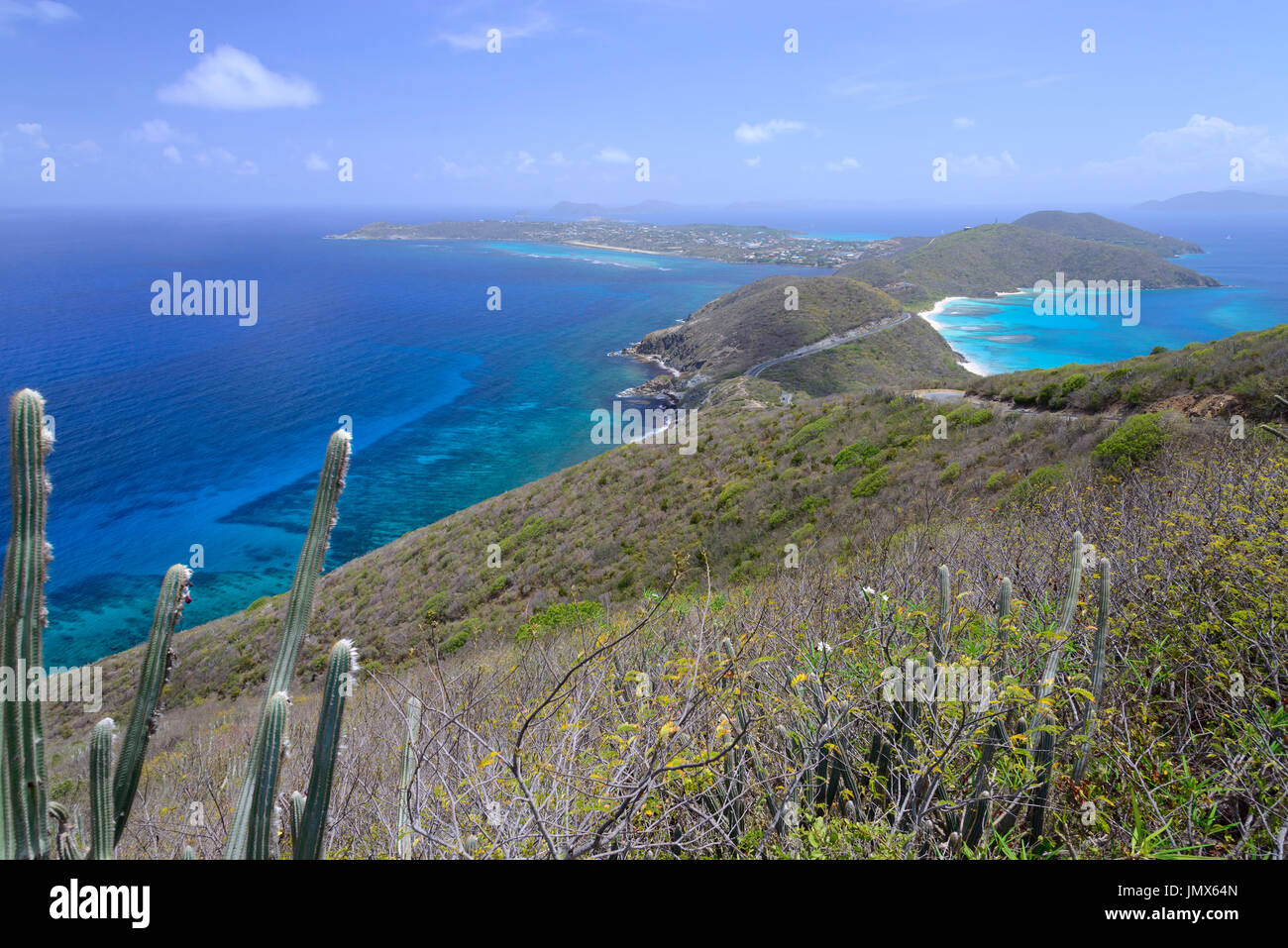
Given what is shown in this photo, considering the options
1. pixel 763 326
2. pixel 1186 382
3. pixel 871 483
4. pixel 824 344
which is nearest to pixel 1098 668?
pixel 871 483

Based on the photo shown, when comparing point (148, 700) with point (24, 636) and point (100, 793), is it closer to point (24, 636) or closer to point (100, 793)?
point (100, 793)

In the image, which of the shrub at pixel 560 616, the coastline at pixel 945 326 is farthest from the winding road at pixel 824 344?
the shrub at pixel 560 616

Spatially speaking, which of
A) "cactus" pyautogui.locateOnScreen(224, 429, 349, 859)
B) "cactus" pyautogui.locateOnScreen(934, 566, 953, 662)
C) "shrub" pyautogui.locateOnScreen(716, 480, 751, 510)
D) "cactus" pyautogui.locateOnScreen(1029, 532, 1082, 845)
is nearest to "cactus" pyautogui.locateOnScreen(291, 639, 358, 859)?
"cactus" pyautogui.locateOnScreen(224, 429, 349, 859)

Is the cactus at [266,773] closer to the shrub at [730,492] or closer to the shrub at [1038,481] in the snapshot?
the shrub at [1038,481]

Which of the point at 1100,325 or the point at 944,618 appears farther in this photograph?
the point at 1100,325

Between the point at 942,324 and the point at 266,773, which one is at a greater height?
the point at 942,324

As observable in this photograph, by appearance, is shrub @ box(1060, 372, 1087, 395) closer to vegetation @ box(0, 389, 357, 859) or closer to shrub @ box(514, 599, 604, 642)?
shrub @ box(514, 599, 604, 642)
